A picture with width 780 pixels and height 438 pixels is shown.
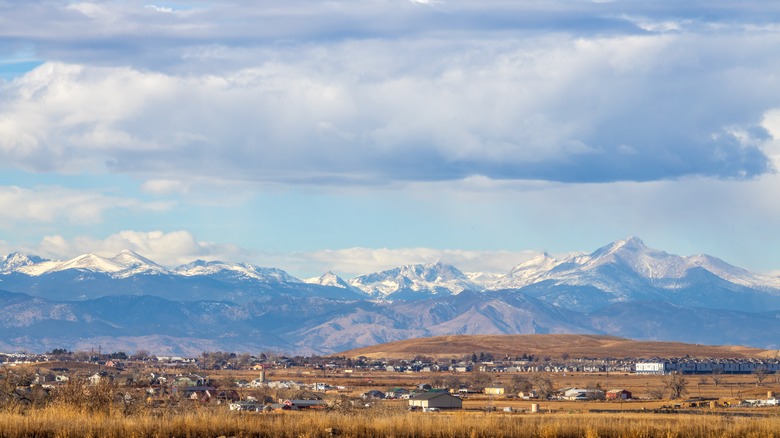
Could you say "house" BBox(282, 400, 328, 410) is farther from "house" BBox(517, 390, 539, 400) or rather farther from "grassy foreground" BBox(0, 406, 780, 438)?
"grassy foreground" BBox(0, 406, 780, 438)

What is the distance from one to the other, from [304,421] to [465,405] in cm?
9682

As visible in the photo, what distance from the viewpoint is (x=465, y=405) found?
478 feet

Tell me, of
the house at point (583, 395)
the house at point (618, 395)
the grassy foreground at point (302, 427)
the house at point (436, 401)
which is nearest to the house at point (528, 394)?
the house at point (583, 395)

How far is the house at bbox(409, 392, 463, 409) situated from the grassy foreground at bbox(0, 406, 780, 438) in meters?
80.0

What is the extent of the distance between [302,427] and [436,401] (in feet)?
288

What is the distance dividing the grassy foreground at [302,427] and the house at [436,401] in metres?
80.0

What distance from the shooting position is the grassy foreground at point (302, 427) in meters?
45.8

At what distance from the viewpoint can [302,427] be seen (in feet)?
161

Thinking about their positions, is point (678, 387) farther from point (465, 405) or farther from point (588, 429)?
point (588, 429)

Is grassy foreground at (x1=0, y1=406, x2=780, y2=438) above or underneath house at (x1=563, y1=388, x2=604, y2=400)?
underneath

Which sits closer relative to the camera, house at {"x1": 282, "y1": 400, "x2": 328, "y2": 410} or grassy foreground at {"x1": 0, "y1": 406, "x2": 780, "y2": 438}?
grassy foreground at {"x1": 0, "y1": 406, "x2": 780, "y2": 438}

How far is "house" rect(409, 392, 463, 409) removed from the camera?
133625mm

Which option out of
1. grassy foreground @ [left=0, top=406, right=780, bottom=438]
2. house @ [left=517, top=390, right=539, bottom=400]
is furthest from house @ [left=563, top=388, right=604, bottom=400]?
grassy foreground @ [left=0, top=406, right=780, bottom=438]

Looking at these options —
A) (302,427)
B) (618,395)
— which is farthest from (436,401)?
→ (302,427)
